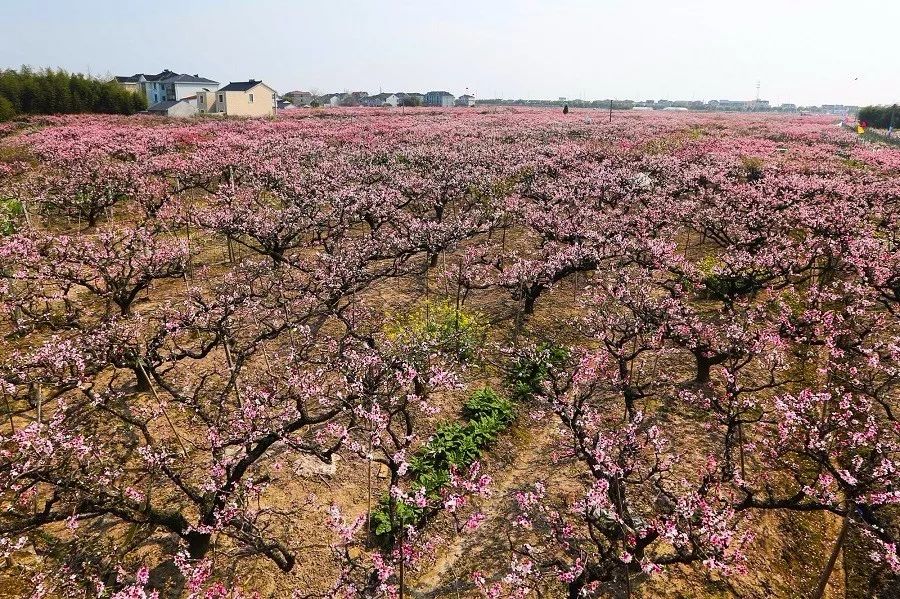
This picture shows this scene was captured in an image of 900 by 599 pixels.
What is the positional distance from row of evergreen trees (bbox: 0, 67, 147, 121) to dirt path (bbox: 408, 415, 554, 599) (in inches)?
3107

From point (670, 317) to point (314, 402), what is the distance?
9.16m

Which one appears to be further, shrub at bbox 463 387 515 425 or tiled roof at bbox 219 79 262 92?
tiled roof at bbox 219 79 262 92

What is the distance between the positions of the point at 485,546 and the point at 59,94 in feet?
293

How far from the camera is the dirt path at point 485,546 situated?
7.68m

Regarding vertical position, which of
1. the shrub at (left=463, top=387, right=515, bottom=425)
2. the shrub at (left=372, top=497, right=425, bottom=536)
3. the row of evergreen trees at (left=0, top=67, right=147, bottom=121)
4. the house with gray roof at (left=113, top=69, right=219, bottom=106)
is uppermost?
the house with gray roof at (left=113, top=69, right=219, bottom=106)

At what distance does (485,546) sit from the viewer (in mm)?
8359

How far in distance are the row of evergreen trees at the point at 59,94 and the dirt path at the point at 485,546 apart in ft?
259

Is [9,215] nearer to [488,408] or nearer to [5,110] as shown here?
[488,408]

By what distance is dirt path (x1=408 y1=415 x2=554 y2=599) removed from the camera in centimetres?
768

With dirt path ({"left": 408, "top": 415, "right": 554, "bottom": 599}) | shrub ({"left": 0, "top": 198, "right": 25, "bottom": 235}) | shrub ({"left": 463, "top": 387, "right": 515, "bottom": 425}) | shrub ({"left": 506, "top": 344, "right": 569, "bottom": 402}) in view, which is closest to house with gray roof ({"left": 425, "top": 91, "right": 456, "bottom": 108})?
shrub ({"left": 0, "top": 198, "right": 25, "bottom": 235})

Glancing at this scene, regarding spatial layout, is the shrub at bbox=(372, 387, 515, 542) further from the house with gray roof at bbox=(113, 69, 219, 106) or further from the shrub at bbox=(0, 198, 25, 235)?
the house with gray roof at bbox=(113, 69, 219, 106)

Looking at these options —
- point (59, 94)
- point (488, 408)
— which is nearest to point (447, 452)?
point (488, 408)

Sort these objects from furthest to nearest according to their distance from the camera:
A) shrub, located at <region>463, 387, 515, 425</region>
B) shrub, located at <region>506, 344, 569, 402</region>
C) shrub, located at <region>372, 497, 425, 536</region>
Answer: shrub, located at <region>506, 344, 569, 402</region> → shrub, located at <region>463, 387, 515, 425</region> → shrub, located at <region>372, 497, 425, 536</region>

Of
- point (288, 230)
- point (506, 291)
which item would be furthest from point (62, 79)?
point (506, 291)
